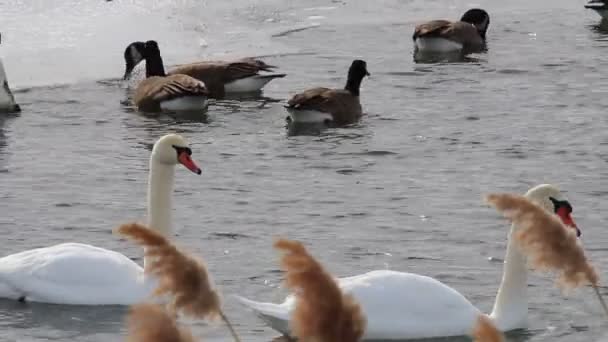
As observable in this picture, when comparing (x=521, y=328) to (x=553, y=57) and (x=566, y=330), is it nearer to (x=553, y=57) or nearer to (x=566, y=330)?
(x=566, y=330)

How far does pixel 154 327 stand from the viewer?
2.29 metres

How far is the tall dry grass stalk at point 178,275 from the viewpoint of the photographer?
8.33 ft

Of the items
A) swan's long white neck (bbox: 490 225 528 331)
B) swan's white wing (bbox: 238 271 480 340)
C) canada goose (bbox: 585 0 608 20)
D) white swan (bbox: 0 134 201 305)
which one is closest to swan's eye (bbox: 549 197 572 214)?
swan's long white neck (bbox: 490 225 528 331)

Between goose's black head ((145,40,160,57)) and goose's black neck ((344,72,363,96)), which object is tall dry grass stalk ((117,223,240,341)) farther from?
goose's black head ((145,40,160,57))

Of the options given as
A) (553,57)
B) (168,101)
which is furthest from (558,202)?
(553,57)

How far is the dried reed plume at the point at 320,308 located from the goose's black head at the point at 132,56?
45.5 feet

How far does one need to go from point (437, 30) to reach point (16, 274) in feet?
34.1

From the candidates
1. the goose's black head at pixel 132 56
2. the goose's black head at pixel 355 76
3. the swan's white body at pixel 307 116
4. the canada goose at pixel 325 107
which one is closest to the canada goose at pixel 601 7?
the goose's black head at pixel 355 76

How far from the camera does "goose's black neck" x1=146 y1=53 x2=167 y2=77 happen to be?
51.1ft

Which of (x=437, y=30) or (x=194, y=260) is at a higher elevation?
(x=194, y=260)

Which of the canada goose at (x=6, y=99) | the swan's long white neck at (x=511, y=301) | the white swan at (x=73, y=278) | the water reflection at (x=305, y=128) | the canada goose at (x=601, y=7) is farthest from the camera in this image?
Result: the canada goose at (x=601, y=7)

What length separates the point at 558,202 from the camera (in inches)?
284

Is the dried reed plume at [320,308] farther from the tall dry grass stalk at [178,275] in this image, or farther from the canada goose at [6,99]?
the canada goose at [6,99]

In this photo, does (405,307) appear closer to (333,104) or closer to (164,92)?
(333,104)
